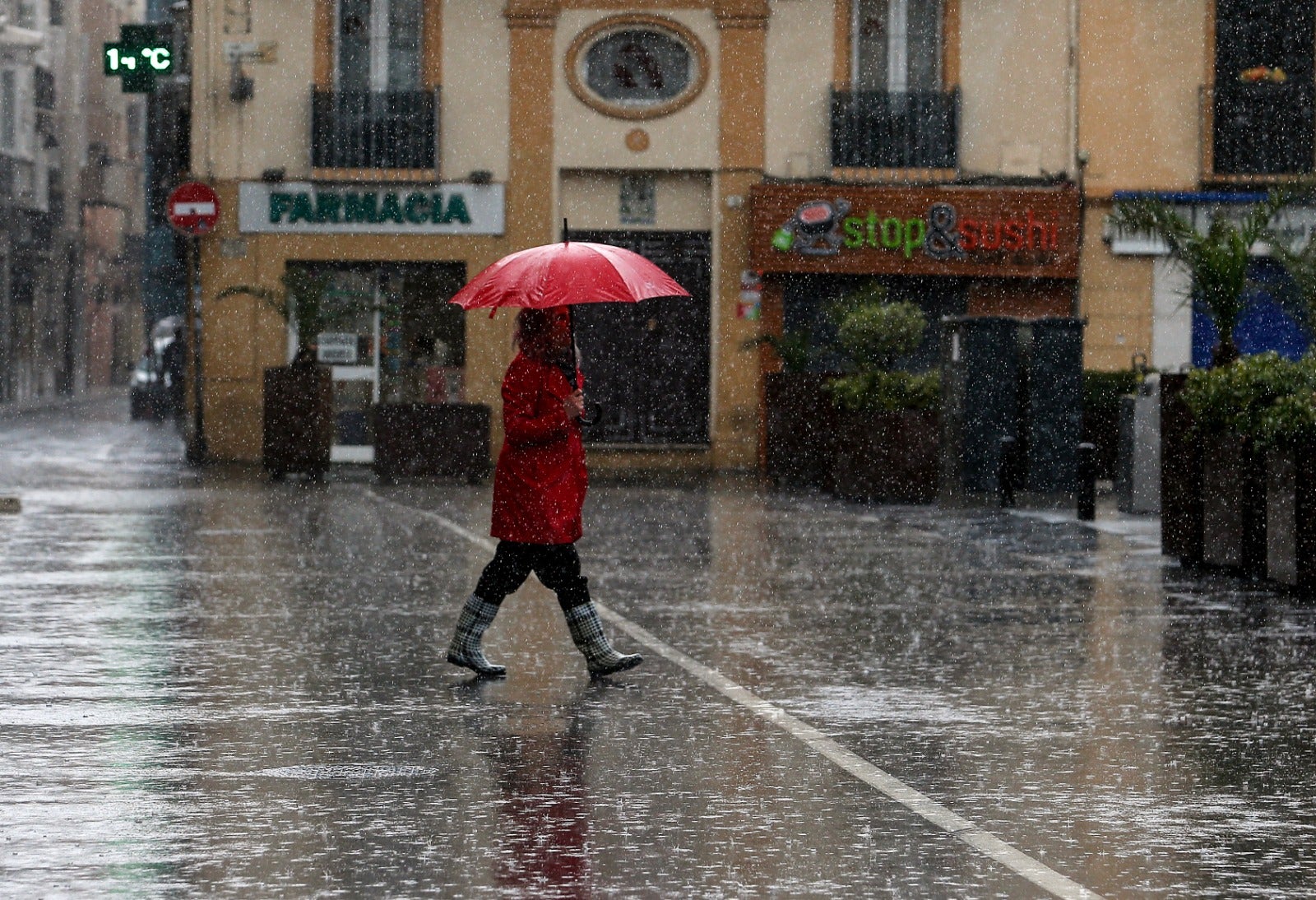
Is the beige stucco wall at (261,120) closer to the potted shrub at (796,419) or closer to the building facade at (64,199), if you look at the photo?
the potted shrub at (796,419)

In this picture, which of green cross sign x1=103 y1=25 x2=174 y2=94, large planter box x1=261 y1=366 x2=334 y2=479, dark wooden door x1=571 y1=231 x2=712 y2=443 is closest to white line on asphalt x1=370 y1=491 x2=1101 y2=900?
green cross sign x1=103 y1=25 x2=174 y2=94

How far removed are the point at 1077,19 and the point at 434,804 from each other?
25561mm

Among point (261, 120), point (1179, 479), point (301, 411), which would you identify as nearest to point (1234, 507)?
point (1179, 479)

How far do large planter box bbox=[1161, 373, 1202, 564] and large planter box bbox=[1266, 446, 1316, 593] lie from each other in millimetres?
1140

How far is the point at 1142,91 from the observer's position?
31.4 meters

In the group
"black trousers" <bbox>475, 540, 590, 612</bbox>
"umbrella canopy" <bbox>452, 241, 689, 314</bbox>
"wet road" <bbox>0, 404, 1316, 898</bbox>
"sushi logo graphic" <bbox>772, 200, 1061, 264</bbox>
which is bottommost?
"wet road" <bbox>0, 404, 1316, 898</bbox>

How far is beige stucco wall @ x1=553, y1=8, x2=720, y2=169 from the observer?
102 feet

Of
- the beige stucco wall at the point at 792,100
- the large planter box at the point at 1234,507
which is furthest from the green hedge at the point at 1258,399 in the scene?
the beige stucco wall at the point at 792,100

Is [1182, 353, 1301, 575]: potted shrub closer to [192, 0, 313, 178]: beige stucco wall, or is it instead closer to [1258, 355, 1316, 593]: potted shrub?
[1258, 355, 1316, 593]: potted shrub

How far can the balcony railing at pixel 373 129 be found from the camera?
3094cm

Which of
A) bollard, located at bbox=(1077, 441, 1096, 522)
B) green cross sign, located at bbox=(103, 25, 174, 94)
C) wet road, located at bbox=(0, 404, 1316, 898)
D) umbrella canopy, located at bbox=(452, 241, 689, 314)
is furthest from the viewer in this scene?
green cross sign, located at bbox=(103, 25, 174, 94)

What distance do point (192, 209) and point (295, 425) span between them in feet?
14.9

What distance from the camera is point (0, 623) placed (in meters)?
12.1

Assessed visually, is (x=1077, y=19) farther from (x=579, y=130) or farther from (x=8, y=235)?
(x=8, y=235)
